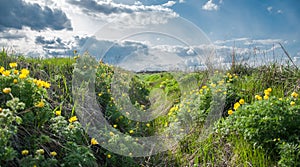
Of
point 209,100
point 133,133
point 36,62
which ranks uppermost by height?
point 36,62

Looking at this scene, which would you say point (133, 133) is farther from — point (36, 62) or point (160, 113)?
point (36, 62)

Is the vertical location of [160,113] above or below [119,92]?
below

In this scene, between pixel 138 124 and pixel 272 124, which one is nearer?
pixel 272 124

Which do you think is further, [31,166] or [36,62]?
[36,62]

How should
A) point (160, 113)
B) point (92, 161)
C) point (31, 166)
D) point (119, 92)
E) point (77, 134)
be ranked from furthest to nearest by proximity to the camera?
point (160, 113)
point (119, 92)
point (77, 134)
point (92, 161)
point (31, 166)

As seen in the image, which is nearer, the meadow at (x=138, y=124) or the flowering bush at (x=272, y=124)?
the meadow at (x=138, y=124)

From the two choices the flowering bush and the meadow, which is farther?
the flowering bush

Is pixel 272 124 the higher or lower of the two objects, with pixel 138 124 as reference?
higher

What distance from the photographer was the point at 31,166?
8.93ft

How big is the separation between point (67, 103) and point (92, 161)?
1.49m

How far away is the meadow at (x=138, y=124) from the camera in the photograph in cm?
309

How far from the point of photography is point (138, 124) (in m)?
4.91

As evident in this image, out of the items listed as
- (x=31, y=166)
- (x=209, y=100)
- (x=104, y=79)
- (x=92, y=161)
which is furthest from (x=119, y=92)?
(x=31, y=166)

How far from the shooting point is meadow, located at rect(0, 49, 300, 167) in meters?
3.09
